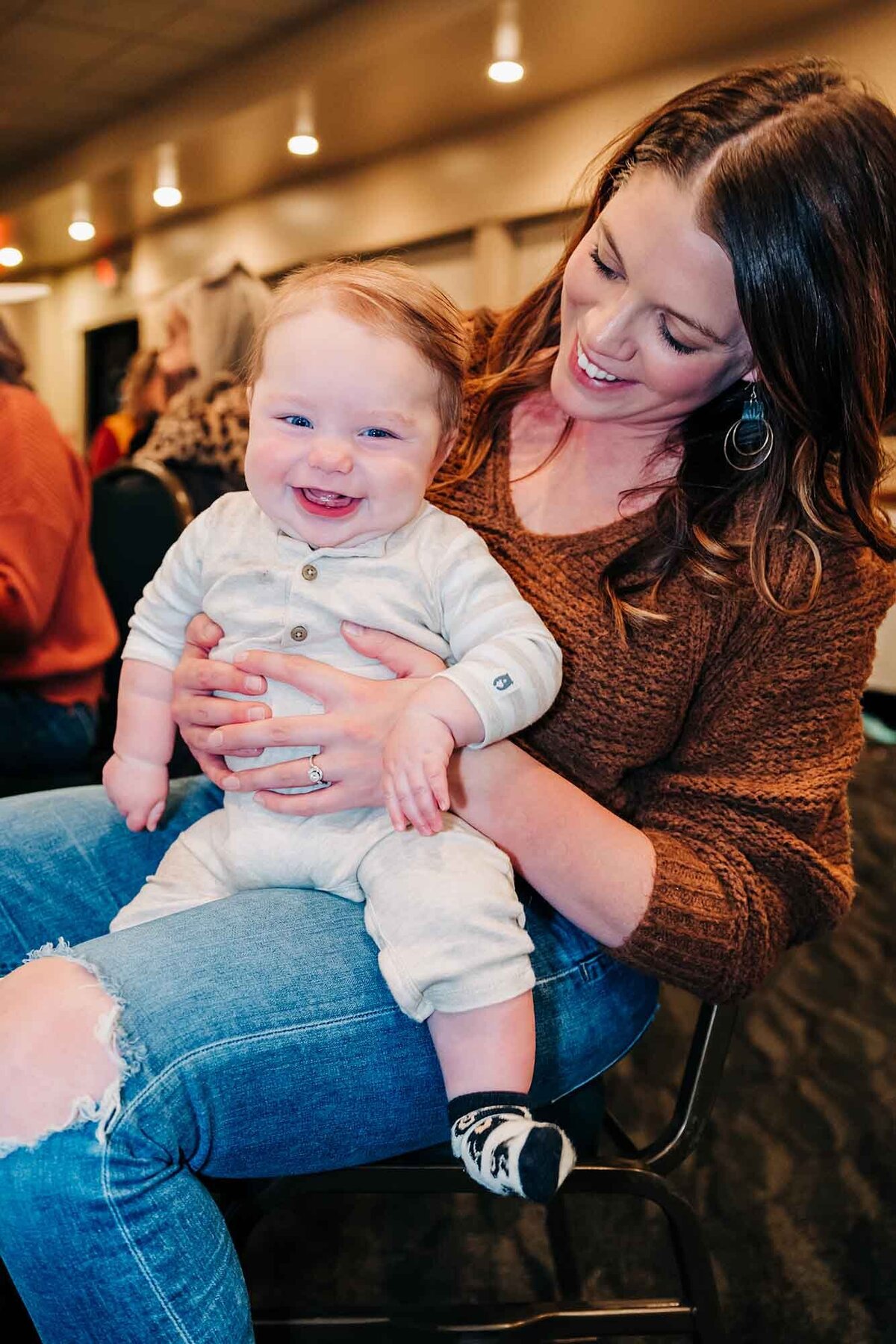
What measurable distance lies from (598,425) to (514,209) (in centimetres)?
525

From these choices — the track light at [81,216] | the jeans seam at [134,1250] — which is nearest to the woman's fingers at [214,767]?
the jeans seam at [134,1250]

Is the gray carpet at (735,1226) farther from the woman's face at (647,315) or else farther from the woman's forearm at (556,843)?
the woman's face at (647,315)

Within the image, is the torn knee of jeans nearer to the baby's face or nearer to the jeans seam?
the jeans seam

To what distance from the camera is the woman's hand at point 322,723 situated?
96cm

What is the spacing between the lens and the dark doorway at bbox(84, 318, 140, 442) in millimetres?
9594

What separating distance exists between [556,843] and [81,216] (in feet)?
29.7

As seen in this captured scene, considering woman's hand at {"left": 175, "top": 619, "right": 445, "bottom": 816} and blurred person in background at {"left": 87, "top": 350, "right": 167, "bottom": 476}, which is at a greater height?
blurred person in background at {"left": 87, "top": 350, "right": 167, "bottom": 476}

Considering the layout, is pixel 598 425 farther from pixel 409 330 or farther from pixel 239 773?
pixel 239 773

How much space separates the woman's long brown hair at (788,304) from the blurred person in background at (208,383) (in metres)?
1.00

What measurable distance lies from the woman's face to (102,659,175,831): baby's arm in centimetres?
50

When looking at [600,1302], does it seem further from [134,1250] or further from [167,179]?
[167,179]

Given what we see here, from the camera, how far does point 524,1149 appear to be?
0.78 m

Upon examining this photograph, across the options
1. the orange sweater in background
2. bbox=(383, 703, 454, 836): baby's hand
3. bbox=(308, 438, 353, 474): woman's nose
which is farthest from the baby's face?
the orange sweater in background

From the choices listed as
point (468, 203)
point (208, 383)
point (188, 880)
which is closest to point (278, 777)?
point (188, 880)
